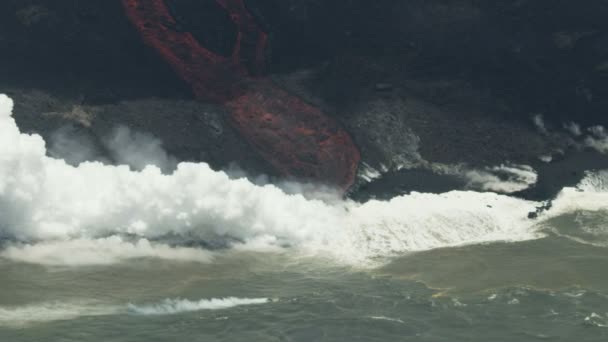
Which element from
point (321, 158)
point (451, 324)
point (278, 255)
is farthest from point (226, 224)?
point (451, 324)

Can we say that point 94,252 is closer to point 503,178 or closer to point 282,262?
point 282,262

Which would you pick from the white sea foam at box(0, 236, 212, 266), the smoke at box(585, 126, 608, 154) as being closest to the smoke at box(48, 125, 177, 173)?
the white sea foam at box(0, 236, 212, 266)

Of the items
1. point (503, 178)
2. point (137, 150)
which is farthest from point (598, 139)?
point (137, 150)

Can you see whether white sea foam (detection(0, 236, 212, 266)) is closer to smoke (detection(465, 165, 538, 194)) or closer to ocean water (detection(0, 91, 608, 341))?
ocean water (detection(0, 91, 608, 341))

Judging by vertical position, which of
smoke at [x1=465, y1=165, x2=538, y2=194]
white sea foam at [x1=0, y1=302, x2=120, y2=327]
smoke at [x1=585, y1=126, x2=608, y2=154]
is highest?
smoke at [x1=585, y1=126, x2=608, y2=154]

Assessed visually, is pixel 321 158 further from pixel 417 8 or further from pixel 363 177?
pixel 417 8

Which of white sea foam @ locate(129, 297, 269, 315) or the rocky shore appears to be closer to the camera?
white sea foam @ locate(129, 297, 269, 315)
